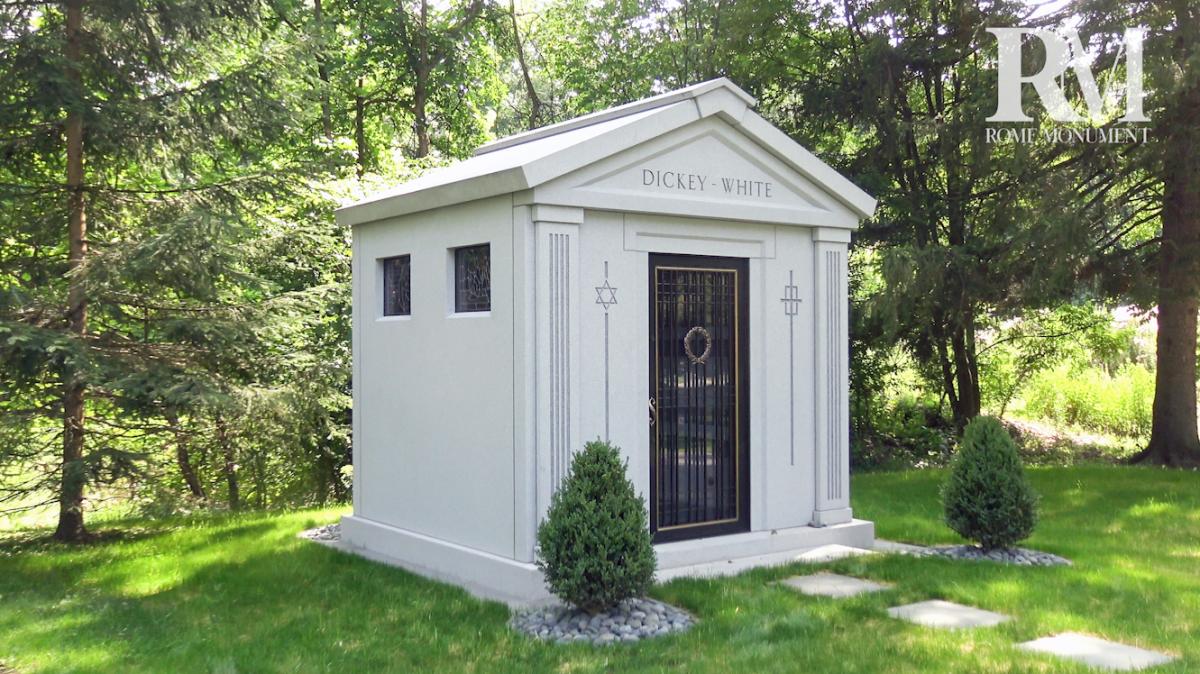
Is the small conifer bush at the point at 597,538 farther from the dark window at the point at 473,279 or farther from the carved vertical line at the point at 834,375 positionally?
the carved vertical line at the point at 834,375

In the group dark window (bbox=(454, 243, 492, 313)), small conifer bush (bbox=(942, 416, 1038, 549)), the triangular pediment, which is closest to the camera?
the triangular pediment

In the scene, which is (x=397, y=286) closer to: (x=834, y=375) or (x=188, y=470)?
(x=834, y=375)

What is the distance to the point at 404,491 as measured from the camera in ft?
27.5

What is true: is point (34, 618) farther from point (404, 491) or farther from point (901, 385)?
point (901, 385)

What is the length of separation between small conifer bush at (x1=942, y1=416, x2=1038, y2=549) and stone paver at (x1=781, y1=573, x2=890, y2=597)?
1.18 meters

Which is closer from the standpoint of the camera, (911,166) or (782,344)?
(782,344)

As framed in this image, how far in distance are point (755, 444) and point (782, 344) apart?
2.77ft

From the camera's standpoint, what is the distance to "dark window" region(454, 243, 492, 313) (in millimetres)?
7336

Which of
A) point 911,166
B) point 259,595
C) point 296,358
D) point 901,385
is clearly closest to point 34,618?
point 259,595

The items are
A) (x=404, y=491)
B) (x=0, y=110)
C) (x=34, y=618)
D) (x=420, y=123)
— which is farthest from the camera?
(x=420, y=123)

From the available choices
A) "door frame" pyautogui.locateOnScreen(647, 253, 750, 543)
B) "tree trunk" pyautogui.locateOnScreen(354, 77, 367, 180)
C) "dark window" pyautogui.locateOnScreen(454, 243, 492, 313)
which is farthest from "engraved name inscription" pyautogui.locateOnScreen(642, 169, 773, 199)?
"tree trunk" pyautogui.locateOnScreen(354, 77, 367, 180)

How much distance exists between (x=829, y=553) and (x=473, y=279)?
11.6ft

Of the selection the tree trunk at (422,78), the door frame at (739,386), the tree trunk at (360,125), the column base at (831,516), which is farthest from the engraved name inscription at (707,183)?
the tree trunk at (360,125)

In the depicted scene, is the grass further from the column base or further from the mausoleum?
the column base
